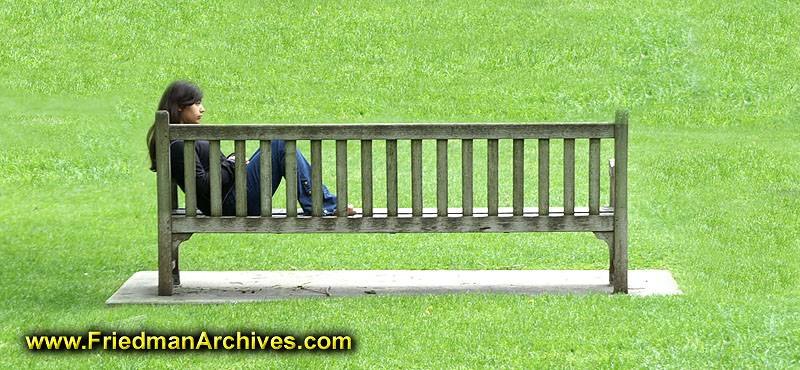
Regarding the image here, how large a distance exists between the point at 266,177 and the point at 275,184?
0.20m

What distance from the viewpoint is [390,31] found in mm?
17375

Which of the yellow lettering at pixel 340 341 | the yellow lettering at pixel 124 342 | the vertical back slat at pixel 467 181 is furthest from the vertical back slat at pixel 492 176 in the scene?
the yellow lettering at pixel 124 342

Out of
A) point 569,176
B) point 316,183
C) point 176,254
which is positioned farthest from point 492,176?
point 176,254

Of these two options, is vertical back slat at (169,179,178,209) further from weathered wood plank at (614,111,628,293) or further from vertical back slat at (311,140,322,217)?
weathered wood plank at (614,111,628,293)

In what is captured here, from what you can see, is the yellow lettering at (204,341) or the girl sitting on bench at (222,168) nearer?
the yellow lettering at (204,341)

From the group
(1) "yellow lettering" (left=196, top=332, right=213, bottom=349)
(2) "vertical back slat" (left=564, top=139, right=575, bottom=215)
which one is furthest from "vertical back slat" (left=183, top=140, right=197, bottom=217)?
(2) "vertical back slat" (left=564, top=139, right=575, bottom=215)

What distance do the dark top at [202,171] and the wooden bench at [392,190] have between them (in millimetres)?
124

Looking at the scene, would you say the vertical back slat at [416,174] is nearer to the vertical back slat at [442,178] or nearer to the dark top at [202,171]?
the vertical back slat at [442,178]

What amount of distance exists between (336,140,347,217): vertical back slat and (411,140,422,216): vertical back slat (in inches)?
14.8

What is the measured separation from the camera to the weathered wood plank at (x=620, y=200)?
5719 mm

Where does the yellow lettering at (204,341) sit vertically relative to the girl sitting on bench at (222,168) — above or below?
below

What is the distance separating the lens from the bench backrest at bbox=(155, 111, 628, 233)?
5762mm

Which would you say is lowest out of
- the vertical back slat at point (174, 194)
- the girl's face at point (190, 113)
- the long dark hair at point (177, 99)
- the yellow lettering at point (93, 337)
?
the yellow lettering at point (93, 337)

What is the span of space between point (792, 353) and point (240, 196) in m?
2.96
